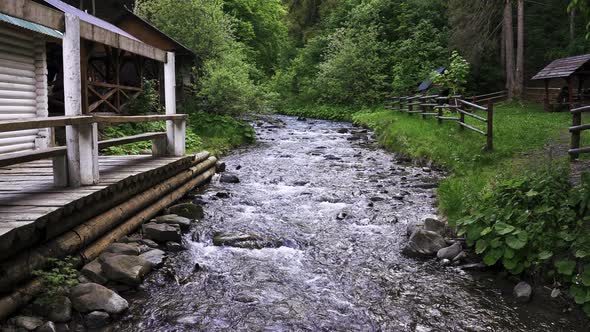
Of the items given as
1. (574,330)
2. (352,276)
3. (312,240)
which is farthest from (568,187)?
(312,240)

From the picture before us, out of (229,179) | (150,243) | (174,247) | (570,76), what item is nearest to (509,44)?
(570,76)

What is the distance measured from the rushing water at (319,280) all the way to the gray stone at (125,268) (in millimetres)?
183

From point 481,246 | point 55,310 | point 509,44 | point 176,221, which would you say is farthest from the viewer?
point 509,44

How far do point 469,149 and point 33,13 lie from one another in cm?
1097

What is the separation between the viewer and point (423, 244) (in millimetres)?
7184

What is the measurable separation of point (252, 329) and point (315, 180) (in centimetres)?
829

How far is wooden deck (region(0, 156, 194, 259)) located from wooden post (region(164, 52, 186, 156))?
148 cm

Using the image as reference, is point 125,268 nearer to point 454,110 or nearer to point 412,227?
point 412,227

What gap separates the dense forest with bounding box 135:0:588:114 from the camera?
2358cm

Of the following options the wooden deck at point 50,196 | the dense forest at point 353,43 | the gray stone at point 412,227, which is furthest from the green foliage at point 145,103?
the gray stone at point 412,227

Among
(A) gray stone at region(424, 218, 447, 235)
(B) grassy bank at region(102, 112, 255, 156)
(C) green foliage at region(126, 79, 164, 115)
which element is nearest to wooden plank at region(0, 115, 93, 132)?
(A) gray stone at region(424, 218, 447, 235)

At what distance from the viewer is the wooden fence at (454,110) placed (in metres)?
12.5

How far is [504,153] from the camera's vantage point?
11.6m

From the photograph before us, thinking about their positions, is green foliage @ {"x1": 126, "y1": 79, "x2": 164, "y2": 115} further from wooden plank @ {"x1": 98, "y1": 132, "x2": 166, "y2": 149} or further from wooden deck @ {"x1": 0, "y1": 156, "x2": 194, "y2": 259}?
wooden deck @ {"x1": 0, "y1": 156, "x2": 194, "y2": 259}
